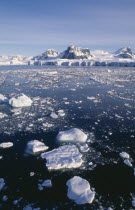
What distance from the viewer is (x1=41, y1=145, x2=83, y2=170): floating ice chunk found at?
5480 mm

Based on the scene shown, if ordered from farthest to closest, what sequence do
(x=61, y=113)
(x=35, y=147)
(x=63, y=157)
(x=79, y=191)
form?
(x=61, y=113)
(x=35, y=147)
(x=63, y=157)
(x=79, y=191)

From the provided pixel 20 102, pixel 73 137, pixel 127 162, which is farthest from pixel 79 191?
pixel 20 102

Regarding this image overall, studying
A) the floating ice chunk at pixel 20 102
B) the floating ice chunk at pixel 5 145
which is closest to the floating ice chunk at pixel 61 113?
the floating ice chunk at pixel 20 102

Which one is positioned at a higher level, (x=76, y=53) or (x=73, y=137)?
(x=76, y=53)

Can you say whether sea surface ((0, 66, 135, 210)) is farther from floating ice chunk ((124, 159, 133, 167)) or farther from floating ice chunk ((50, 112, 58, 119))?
floating ice chunk ((50, 112, 58, 119))

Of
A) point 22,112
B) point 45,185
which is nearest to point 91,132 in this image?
point 45,185

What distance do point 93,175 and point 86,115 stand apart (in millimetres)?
4870

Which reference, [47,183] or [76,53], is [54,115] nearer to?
[47,183]

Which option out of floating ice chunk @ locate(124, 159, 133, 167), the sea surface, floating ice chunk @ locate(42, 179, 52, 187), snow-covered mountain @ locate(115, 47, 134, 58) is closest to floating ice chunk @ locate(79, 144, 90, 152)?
the sea surface

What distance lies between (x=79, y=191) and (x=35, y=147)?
231 centimetres

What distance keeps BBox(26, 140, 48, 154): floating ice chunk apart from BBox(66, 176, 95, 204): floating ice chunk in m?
1.80

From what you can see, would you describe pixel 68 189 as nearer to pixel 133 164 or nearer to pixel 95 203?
Answer: pixel 95 203

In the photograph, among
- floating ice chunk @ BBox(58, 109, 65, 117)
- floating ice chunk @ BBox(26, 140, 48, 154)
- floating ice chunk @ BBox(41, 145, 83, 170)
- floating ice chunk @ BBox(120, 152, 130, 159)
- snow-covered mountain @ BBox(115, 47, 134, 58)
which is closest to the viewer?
floating ice chunk @ BBox(41, 145, 83, 170)

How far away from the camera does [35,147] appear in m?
6.27
